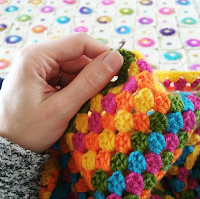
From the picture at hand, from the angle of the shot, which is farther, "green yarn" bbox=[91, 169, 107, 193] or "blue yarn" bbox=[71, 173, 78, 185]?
"blue yarn" bbox=[71, 173, 78, 185]

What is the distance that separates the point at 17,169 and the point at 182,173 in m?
0.35

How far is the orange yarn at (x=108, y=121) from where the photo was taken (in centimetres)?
51

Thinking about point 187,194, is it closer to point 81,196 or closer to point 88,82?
point 81,196

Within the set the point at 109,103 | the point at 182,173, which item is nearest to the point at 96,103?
the point at 109,103

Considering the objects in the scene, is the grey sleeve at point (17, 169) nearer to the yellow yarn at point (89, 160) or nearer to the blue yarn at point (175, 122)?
the yellow yarn at point (89, 160)

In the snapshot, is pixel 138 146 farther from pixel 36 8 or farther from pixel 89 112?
pixel 36 8

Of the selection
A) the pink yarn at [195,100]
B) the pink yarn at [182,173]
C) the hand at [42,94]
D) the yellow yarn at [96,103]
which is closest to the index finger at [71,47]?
the hand at [42,94]

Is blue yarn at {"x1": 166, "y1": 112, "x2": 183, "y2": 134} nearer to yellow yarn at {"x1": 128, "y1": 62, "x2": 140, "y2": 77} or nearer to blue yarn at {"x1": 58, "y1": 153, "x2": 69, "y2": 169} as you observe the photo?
yellow yarn at {"x1": 128, "y1": 62, "x2": 140, "y2": 77}

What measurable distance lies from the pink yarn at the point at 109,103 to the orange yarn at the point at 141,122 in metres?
0.05

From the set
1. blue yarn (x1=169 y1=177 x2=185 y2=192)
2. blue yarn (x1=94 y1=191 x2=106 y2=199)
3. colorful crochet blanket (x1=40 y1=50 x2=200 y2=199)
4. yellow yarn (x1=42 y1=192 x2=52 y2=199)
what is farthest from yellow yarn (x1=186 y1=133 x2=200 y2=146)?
yellow yarn (x1=42 y1=192 x2=52 y2=199)

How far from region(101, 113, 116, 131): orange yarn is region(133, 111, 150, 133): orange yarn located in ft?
0.14

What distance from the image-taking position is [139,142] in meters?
0.48

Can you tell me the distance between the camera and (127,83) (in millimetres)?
525

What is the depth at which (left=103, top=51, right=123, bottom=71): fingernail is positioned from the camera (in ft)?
1.71
